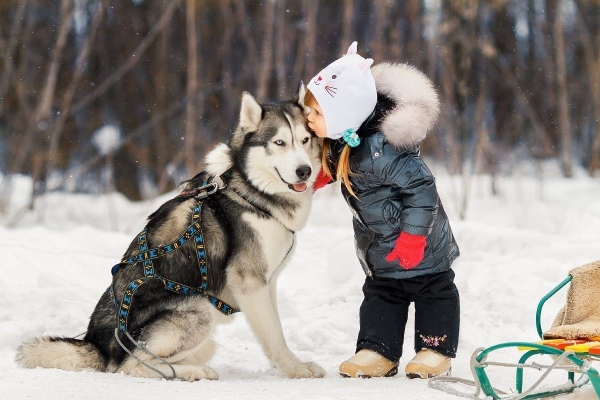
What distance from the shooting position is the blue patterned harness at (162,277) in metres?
3.37

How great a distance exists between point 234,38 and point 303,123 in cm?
584

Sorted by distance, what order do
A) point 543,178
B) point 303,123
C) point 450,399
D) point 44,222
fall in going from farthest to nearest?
point 543,178, point 44,222, point 303,123, point 450,399

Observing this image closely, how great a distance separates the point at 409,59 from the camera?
8891mm

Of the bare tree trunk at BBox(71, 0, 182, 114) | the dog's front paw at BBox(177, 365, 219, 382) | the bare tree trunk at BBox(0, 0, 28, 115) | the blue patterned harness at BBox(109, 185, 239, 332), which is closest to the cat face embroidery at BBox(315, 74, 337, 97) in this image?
the blue patterned harness at BBox(109, 185, 239, 332)

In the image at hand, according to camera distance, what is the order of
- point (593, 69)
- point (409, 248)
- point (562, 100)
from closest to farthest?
point (409, 248)
point (562, 100)
point (593, 69)

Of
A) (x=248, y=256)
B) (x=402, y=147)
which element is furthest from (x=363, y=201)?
(x=248, y=256)

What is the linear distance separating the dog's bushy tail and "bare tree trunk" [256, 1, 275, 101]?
19.0ft

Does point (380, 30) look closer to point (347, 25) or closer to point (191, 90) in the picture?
point (347, 25)

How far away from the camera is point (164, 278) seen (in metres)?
3.39

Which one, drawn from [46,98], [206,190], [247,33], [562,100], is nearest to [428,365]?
[206,190]

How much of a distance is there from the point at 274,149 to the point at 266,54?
551cm

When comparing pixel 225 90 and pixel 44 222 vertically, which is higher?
pixel 225 90

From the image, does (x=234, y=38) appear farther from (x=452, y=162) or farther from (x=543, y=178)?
(x=543, y=178)

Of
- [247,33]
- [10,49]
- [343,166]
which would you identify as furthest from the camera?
[247,33]
